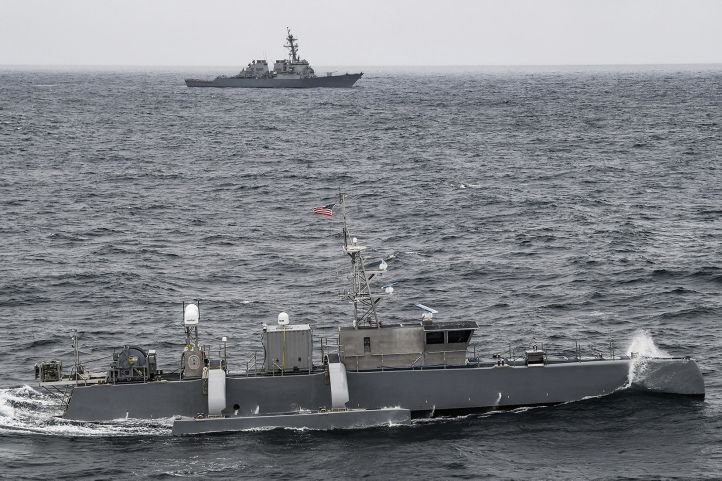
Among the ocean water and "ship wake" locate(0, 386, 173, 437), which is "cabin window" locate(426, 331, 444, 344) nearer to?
the ocean water

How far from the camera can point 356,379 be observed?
43.3 m

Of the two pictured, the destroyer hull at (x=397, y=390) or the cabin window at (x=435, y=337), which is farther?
the cabin window at (x=435, y=337)

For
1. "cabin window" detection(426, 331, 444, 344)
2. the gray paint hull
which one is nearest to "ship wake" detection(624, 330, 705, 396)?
"cabin window" detection(426, 331, 444, 344)

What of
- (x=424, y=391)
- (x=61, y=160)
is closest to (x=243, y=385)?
(x=424, y=391)

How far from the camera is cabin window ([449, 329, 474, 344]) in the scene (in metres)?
43.6

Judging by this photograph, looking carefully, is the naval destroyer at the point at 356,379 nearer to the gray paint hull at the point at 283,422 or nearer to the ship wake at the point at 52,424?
the gray paint hull at the point at 283,422

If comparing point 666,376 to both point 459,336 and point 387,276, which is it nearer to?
point 459,336

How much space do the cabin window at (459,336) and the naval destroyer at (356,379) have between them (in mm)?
46

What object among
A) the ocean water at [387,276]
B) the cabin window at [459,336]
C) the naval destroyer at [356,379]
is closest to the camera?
the ocean water at [387,276]

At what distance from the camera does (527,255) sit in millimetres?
70312

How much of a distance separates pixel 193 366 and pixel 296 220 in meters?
41.1

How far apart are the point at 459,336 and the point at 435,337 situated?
3.19ft

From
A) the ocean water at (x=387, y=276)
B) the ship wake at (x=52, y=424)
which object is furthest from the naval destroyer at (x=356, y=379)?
the ocean water at (x=387, y=276)

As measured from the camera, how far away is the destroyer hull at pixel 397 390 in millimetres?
42812
